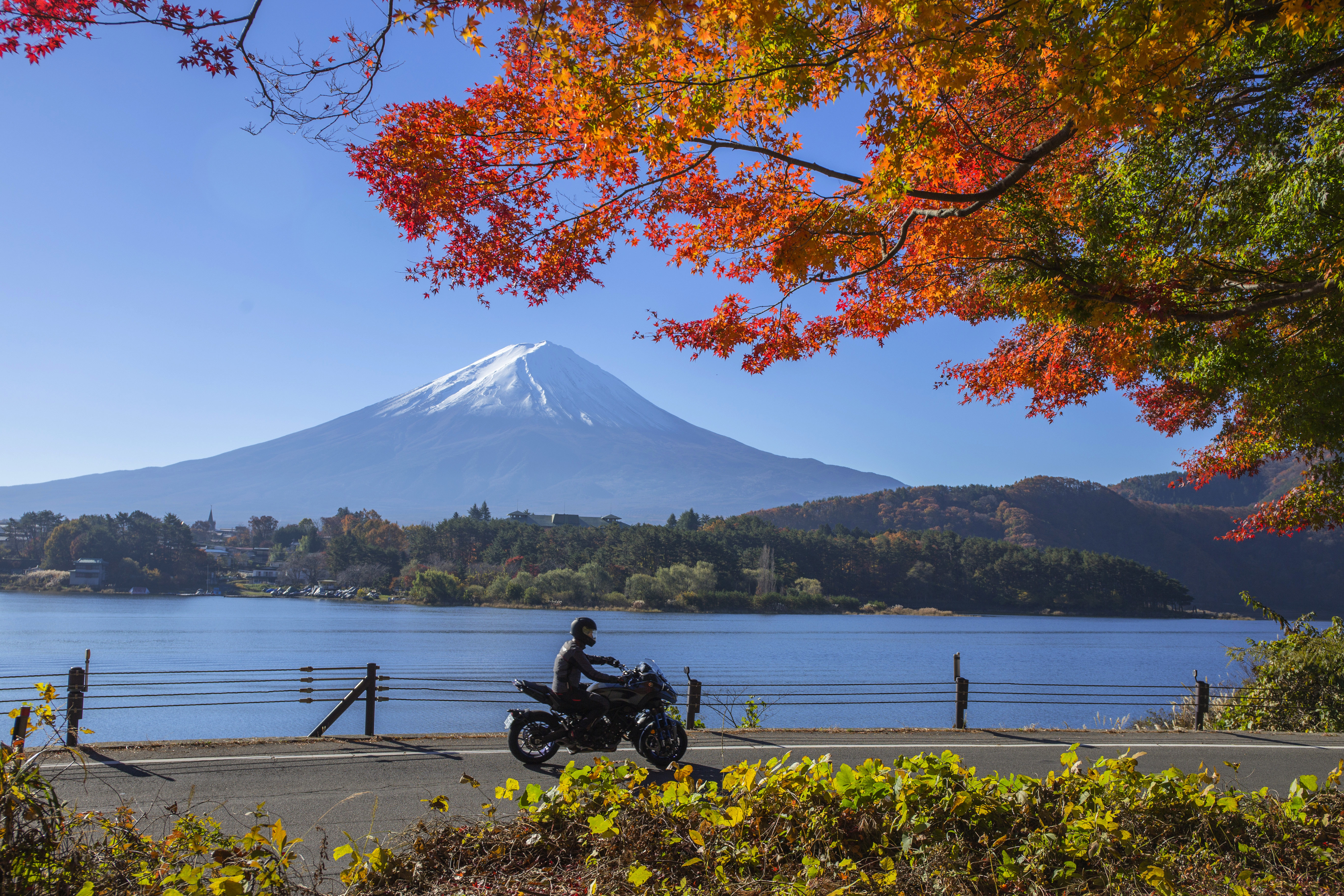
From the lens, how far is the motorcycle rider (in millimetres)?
7188

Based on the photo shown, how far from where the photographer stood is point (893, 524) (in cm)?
11750

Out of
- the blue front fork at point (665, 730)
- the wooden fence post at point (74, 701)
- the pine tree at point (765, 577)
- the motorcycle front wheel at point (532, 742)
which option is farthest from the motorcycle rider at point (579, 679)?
the pine tree at point (765, 577)

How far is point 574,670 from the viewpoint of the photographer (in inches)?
285

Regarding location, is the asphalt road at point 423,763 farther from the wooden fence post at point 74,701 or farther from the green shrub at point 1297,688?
the green shrub at point 1297,688

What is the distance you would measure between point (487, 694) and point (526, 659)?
17863 millimetres

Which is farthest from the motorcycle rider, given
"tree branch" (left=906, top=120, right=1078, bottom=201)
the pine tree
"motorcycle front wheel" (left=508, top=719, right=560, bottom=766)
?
the pine tree

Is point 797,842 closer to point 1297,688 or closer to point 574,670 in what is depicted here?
point 574,670

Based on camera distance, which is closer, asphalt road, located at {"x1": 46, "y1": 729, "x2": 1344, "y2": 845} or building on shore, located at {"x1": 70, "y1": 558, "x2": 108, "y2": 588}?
asphalt road, located at {"x1": 46, "y1": 729, "x2": 1344, "y2": 845}

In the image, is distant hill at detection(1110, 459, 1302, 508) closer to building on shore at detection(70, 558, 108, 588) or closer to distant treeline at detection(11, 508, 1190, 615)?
distant treeline at detection(11, 508, 1190, 615)

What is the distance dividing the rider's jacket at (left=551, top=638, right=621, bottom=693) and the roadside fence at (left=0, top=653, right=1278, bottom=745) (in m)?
1.29

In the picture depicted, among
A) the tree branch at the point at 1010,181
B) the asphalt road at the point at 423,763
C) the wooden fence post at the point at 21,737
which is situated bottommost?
the asphalt road at the point at 423,763

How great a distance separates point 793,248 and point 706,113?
4.85 feet

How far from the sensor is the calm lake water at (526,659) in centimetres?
2047

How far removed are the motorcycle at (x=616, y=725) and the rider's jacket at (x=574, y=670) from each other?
110 mm
